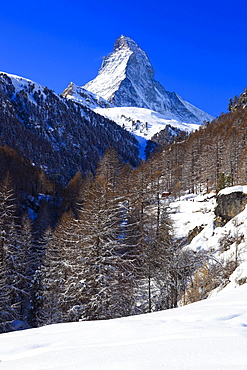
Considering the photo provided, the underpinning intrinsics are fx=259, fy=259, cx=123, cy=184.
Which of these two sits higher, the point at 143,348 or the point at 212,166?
the point at 212,166

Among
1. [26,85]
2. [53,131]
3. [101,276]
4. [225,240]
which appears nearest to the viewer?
[101,276]

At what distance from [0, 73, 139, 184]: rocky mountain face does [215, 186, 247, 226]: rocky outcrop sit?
325ft

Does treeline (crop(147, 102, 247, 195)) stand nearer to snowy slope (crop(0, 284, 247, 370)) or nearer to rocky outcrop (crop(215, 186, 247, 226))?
rocky outcrop (crop(215, 186, 247, 226))

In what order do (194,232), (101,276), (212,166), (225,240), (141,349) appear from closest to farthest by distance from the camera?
(141,349) → (101,276) → (225,240) → (194,232) → (212,166)

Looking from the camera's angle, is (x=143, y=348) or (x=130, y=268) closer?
(x=143, y=348)

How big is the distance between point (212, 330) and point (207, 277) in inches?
574

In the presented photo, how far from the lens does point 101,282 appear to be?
571 inches

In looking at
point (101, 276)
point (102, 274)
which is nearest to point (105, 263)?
point (102, 274)

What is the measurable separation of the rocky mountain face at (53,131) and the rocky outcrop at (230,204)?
99093 millimetres

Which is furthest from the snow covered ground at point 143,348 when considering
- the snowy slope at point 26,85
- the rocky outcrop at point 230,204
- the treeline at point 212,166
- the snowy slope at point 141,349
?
the snowy slope at point 26,85

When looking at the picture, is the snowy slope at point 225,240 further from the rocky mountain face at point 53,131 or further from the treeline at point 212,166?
the rocky mountain face at point 53,131

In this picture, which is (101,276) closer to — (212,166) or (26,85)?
(212,166)

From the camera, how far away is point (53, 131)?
15938 cm

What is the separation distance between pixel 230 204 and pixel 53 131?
14779 centimetres
